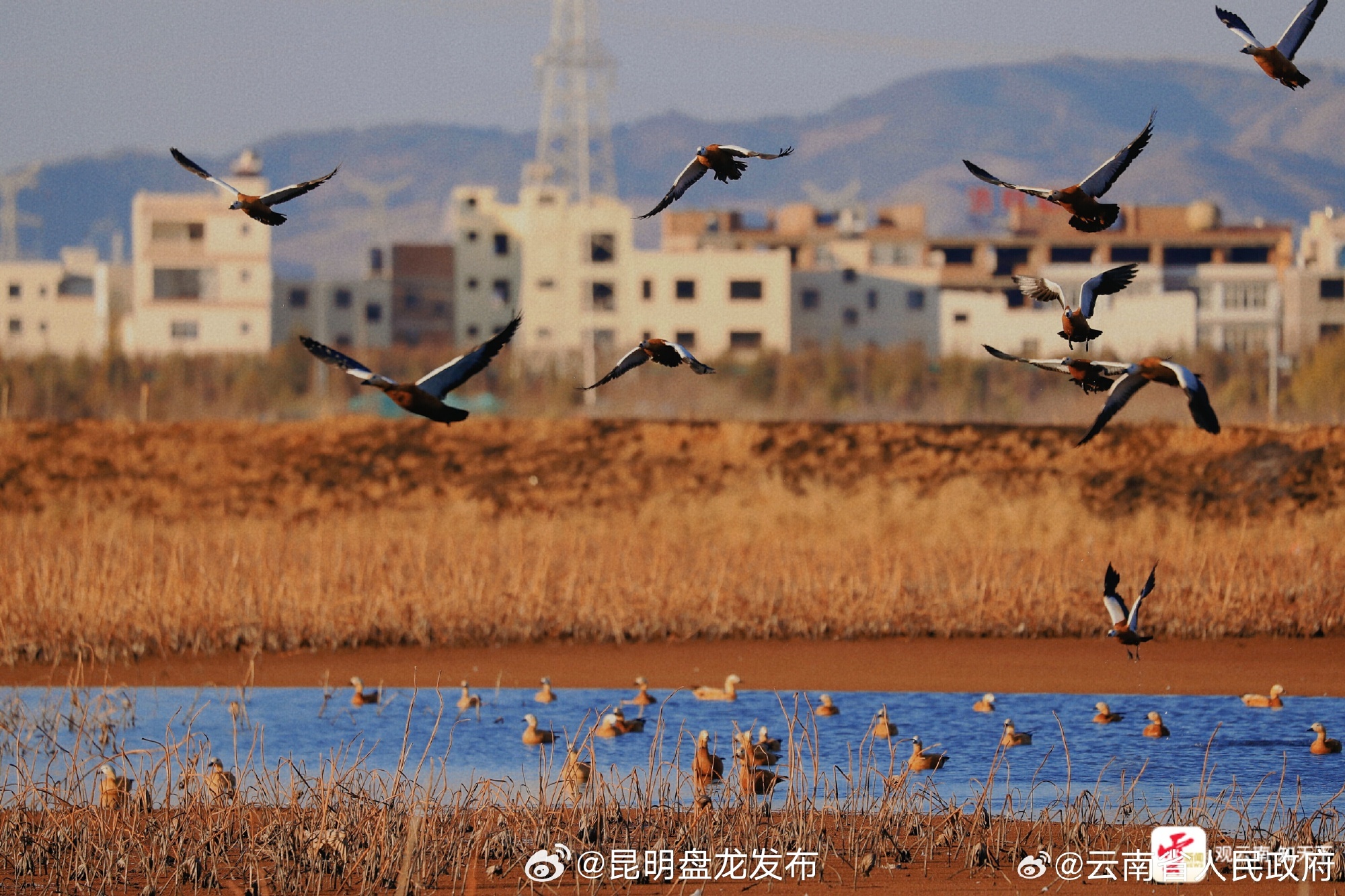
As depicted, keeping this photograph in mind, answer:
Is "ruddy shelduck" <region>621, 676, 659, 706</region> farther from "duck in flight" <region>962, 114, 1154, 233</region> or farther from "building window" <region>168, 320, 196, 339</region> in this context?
"building window" <region>168, 320, 196, 339</region>

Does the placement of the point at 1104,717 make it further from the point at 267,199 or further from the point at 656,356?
the point at 267,199

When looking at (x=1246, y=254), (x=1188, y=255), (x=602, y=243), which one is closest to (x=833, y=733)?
(x=602, y=243)

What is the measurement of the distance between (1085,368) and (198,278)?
102630 mm

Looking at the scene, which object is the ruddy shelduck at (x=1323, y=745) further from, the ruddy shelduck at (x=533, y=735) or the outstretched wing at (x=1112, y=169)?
the ruddy shelduck at (x=533, y=735)

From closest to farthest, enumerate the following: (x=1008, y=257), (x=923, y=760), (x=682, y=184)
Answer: (x=682, y=184) < (x=923, y=760) < (x=1008, y=257)

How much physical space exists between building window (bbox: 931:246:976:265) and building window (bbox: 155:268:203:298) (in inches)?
1835

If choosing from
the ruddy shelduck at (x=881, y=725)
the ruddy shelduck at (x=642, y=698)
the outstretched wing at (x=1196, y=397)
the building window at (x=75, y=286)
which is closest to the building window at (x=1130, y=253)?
the building window at (x=75, y=286)

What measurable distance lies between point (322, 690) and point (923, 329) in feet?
318

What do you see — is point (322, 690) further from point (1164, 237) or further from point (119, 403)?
point (1164, 237)

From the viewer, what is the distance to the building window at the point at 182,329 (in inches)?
4210

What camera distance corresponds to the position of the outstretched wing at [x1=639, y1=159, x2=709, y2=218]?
44.1ft

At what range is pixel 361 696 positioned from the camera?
20219 millimetres

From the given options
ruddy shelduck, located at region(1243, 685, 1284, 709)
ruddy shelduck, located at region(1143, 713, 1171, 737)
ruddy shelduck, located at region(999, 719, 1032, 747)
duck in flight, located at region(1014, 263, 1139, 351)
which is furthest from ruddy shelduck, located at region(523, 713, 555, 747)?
ruddy shelduck, located at region(1243, 685, 1284, 709)

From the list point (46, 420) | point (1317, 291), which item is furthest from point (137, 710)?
point (1317, 291)
